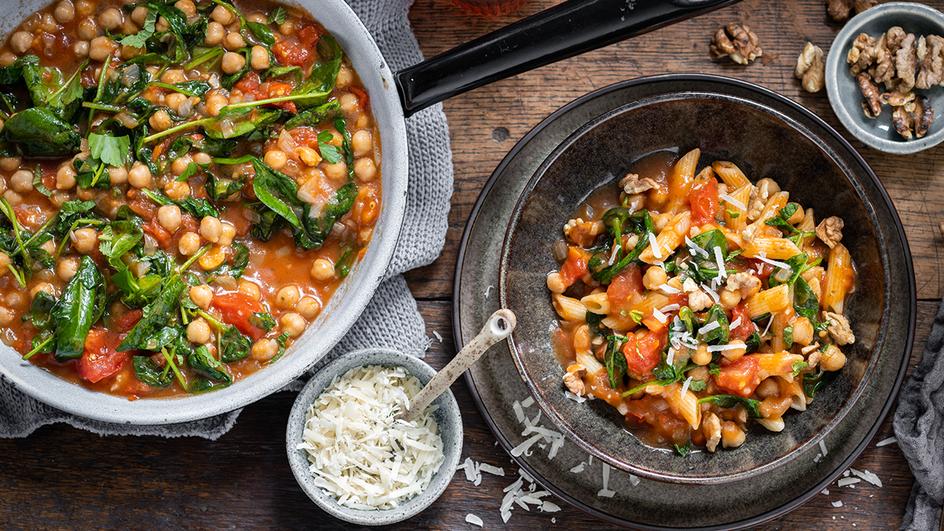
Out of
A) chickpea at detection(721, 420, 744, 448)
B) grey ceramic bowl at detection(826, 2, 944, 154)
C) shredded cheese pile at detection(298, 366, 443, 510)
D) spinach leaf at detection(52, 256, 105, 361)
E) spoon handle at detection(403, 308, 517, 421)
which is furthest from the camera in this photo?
grey ceramic bowl at detection(826, 2, 944, 154)

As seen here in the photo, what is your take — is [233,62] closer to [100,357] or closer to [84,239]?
[84,239]

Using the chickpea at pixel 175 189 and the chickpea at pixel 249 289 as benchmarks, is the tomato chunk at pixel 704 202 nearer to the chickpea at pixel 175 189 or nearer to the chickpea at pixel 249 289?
the chickpea at pixel 249 289

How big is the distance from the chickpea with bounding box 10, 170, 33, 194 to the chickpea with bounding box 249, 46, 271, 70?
0.93m

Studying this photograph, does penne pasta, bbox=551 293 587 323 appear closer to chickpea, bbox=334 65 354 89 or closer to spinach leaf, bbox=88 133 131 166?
chickpea, bbox=334 65 354 89

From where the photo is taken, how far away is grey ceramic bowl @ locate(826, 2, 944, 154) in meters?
3.96

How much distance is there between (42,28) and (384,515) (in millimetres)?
2283

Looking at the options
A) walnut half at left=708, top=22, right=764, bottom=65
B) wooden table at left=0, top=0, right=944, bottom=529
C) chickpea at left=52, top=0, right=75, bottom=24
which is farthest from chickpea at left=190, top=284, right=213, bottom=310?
walnut half at left=708, top=22, right=764, bottom=65

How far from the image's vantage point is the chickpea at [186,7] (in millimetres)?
3533

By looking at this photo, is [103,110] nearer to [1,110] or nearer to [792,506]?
[1,110]

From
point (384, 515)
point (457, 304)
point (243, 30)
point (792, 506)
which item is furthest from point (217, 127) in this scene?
point (792, 506)

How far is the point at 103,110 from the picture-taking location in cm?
343

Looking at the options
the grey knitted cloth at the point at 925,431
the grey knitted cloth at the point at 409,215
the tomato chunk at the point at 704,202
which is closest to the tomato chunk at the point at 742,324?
the tomato chunk at the point at 704,202

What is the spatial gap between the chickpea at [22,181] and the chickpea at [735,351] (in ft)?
8.90

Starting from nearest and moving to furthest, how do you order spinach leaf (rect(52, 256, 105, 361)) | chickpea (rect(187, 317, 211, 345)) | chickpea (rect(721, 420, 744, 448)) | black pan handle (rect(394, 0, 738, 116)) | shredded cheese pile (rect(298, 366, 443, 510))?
1. black pan handle (rect(394, 0, 738, 116))
2. spinach leaf (rect(52, 256, 105, 361))
3. chickpea (rect(187, 317, 211, 345))
4. shredded cheese pile (rect(298, 366, 443, 510))
5. chickpea (rect(721, 420, 744, 448))
